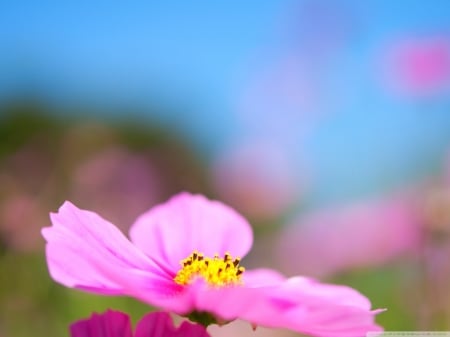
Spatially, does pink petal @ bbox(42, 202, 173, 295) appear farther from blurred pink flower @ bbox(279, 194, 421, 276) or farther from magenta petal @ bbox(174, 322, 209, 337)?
blurred pink flower @ bbox(279, 194, 421, 276)

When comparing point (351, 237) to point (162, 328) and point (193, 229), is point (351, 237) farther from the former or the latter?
point (162, 328)

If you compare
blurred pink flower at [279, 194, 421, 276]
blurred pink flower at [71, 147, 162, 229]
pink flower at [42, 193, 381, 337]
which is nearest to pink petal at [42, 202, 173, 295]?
pink flower at [42, 193, 381, 337]

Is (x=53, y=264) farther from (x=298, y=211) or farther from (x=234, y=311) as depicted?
(x=298, y=211)

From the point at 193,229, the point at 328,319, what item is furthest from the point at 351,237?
the point at 328,319

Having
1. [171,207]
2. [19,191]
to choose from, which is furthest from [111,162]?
[171,207]

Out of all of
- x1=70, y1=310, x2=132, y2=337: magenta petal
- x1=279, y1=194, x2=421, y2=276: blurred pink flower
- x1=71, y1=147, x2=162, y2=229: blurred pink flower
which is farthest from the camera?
x1=71, y1=147, x2=162, y2=229: blurred pink flower
